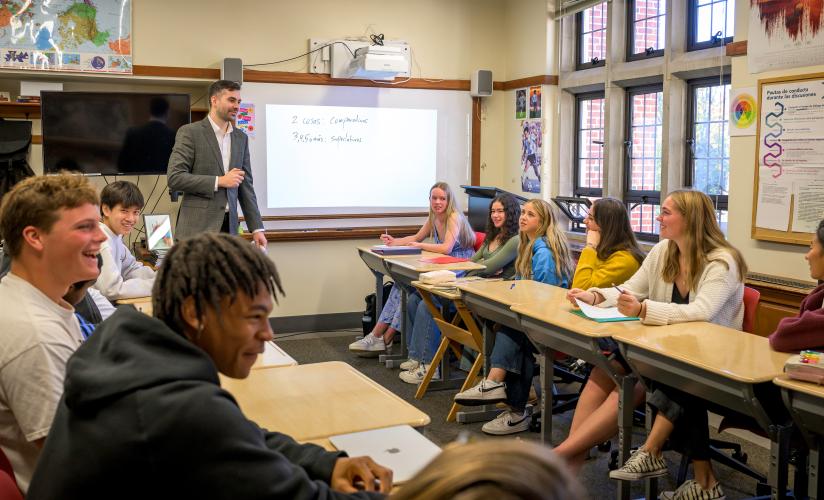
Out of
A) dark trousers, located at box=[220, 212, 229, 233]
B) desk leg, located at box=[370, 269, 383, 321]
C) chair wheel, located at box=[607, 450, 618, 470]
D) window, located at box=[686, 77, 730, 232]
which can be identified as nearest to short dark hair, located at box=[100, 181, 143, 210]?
dark trousers, located at box=[220, 212, 229, 233]

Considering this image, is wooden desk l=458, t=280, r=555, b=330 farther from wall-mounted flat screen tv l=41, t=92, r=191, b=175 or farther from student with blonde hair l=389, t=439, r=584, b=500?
student with blonde hair l=389, t=439, r=584, b=500

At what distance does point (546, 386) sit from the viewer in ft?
12.4

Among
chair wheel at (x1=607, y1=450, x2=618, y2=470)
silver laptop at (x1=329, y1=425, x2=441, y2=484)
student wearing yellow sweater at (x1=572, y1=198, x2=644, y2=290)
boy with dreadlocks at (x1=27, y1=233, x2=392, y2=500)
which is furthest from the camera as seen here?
student wearing yellow sweater at (x1=572, y1=198, x2=644, y2=290)

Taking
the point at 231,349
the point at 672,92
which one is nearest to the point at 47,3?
the point at 672,92

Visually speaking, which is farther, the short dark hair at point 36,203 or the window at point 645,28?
the window at point 645,28

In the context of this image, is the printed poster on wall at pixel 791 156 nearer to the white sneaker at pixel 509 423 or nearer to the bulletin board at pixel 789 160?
the bulletin board at pixel 789 160

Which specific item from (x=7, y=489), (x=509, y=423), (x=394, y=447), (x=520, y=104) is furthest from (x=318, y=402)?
(x=520, y=104)

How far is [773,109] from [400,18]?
354cm

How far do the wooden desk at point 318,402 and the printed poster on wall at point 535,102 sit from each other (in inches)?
187

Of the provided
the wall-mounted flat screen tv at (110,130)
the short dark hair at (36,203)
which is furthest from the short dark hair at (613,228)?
the wall-mounted flat screen tv at (110,130)

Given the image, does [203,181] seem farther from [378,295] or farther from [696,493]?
[696,493]

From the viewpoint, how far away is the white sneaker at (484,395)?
416cm

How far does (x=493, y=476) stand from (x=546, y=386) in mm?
3186

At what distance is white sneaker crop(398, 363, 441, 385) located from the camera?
5250 millimetres
